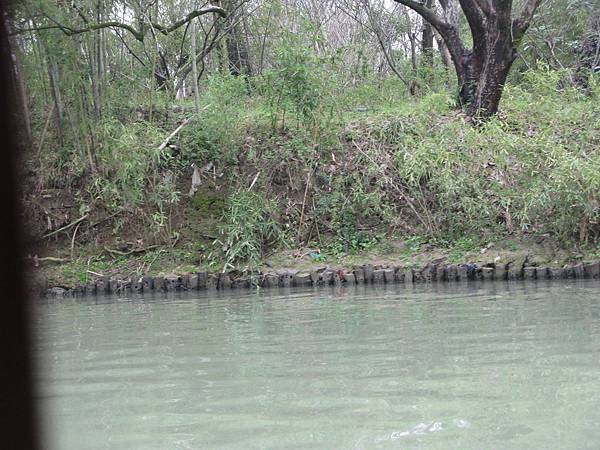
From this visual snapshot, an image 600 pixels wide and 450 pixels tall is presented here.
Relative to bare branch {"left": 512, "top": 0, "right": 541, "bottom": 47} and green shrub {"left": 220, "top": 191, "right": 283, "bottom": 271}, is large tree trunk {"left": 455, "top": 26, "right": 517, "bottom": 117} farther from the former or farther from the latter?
green shrub {"left": 220, "top": 191, "right": 283, "bottom": 271}

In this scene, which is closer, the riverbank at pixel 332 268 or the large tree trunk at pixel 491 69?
the riverbank at pixel 332 268

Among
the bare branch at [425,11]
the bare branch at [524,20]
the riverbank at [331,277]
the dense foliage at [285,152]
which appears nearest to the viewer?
the riverbank at [331,277]

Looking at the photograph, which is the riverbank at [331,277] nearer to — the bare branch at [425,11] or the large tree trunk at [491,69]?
the large tree trunk at [491,69]

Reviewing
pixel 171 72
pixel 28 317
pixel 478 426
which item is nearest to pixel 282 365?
pixel 478 426

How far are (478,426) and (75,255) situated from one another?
7567mm

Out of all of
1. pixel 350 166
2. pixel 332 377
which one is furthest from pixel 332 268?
pixel 332 377

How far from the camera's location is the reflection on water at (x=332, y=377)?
91.7 inches

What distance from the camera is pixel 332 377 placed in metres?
3.15

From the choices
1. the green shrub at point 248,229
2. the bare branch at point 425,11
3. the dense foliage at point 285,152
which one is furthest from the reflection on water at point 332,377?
the bare branch at point 425,11

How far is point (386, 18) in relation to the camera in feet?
49.5

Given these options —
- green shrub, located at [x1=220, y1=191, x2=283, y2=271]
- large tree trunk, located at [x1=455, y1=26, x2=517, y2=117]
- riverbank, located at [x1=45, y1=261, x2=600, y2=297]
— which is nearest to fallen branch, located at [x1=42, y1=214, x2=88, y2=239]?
riverbank, located at [x1=45, y1=261, x2=600, y2=297]

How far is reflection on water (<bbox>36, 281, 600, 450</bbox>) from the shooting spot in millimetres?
2328

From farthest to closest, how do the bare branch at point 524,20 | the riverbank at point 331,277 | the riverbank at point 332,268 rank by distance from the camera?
1. the bare branch at point 524,20
2. the riverbank at point 332,268
3. the riverbank at point 331,277

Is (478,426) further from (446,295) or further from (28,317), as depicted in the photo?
(28,317)
